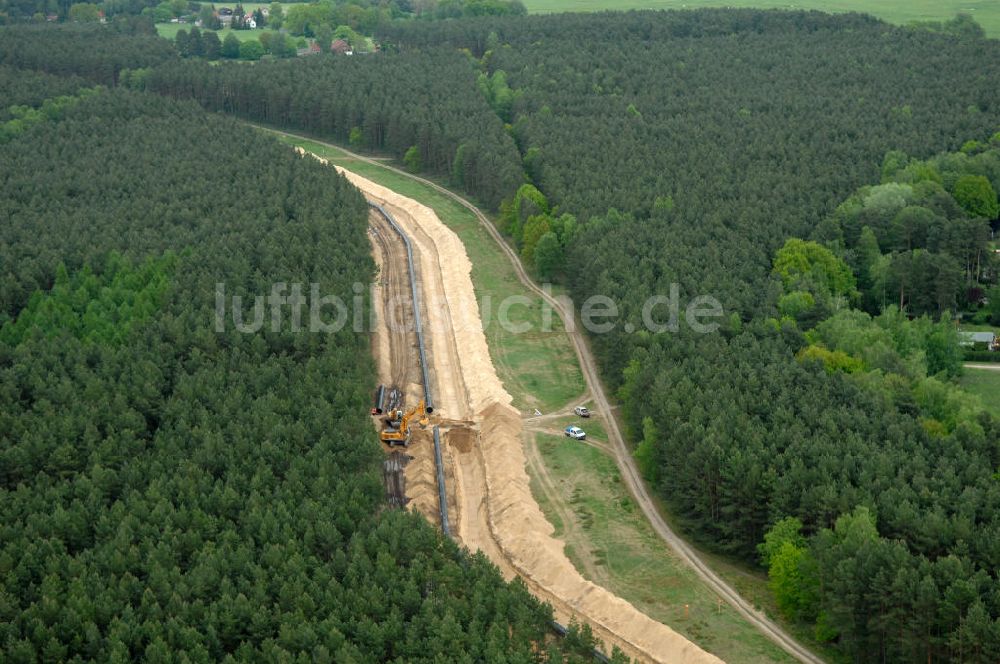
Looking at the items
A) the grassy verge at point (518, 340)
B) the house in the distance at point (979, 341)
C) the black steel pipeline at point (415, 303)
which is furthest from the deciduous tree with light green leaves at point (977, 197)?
the black steel pipeline at point (415, 303)

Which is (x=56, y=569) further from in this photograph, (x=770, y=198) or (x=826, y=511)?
A: (x=770, y=198)

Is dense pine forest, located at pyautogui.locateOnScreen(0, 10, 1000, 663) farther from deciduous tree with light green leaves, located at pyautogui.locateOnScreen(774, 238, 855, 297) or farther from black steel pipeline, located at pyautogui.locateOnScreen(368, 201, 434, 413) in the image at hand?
black steel pipeline, located at pyautogui.locateOnScreen(368, 201, 434, 413)

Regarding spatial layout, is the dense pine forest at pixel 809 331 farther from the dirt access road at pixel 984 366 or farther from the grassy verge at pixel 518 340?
the dirt access road at pixel 984 366

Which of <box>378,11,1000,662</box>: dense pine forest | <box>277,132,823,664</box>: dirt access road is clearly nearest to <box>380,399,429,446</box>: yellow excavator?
<box>277,132,823,664</box>: dirt access road

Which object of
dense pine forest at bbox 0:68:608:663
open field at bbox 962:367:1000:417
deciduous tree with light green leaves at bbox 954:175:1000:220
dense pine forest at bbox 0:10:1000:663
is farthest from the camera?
Answer: deciduous tree with light green leaves at bbox 954:175:1000:220

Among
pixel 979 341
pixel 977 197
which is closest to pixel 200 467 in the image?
pixel 979 341

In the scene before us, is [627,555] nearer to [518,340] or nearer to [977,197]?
[518,340]
